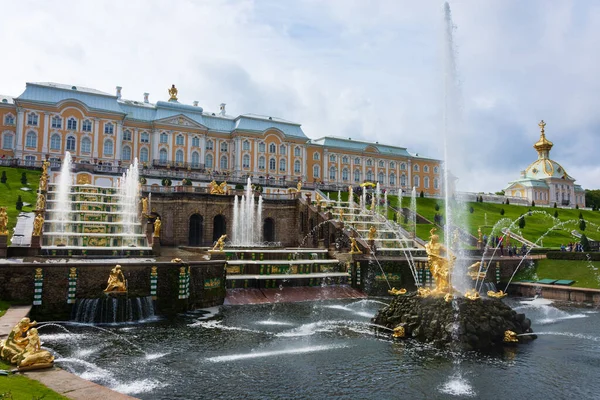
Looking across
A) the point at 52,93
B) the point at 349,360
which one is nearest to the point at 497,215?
the point at 349,360

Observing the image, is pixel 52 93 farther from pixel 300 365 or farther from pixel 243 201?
pixel 300 365

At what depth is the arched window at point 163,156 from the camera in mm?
63991

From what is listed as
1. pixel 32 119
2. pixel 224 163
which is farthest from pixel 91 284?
pixel 224 163

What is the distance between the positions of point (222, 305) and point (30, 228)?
14.9m

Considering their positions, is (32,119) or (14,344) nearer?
(14,344)

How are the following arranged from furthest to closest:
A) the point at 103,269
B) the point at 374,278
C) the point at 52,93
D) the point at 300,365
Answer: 1. the point at 52,93
2. the point at 374,278
3. the point at 103,269
4. the point at 300,365

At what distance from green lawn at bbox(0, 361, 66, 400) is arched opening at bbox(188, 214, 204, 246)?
3031 cm

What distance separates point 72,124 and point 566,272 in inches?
2297

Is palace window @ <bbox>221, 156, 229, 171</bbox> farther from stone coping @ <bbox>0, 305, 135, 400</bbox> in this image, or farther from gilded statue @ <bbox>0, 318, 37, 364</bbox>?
stone coping @ <bbox>0, 305, 135, 400</bbox>

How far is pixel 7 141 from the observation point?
190 ft

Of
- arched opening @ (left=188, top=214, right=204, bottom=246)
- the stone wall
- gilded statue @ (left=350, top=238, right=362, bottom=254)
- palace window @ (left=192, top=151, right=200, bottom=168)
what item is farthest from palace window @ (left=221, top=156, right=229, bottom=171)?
the stone wall

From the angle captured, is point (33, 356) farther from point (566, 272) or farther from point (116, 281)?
point (566, 272)

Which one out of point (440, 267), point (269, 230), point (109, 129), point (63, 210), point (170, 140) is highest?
point (109, 129)

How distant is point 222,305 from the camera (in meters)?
21.2
